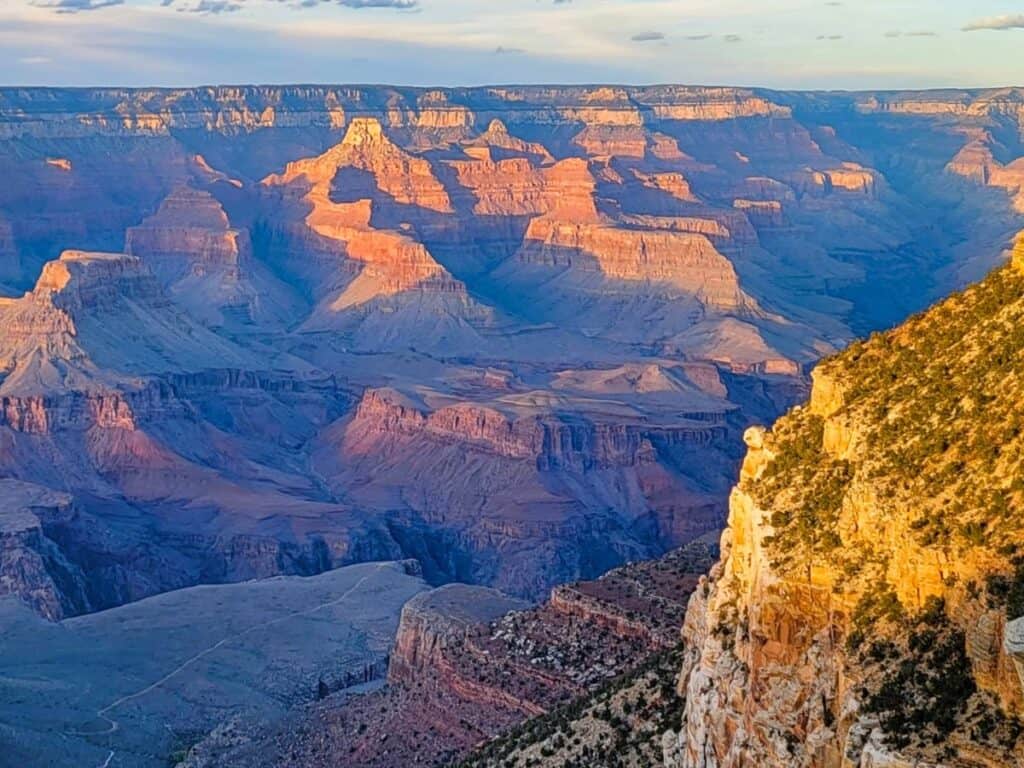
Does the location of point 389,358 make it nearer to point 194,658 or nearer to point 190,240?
point 190,240

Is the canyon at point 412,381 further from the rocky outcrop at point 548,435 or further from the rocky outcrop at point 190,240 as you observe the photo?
the rocky outcrop at point 190,240

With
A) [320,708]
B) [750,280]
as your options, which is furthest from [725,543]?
[750,280]

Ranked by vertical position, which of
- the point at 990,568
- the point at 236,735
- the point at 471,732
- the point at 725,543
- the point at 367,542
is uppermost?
the point at 990,568

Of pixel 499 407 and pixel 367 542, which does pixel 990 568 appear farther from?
pixel 499 407

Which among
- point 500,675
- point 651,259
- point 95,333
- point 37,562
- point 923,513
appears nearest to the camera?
point 923,513

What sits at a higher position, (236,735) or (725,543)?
(725,543)

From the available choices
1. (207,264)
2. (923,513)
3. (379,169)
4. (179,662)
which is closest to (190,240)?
(207,264)

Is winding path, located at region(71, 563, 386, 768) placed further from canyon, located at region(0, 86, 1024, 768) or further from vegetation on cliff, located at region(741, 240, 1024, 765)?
vegetation on cliff, located at region(741, 240, 1024, 765)
